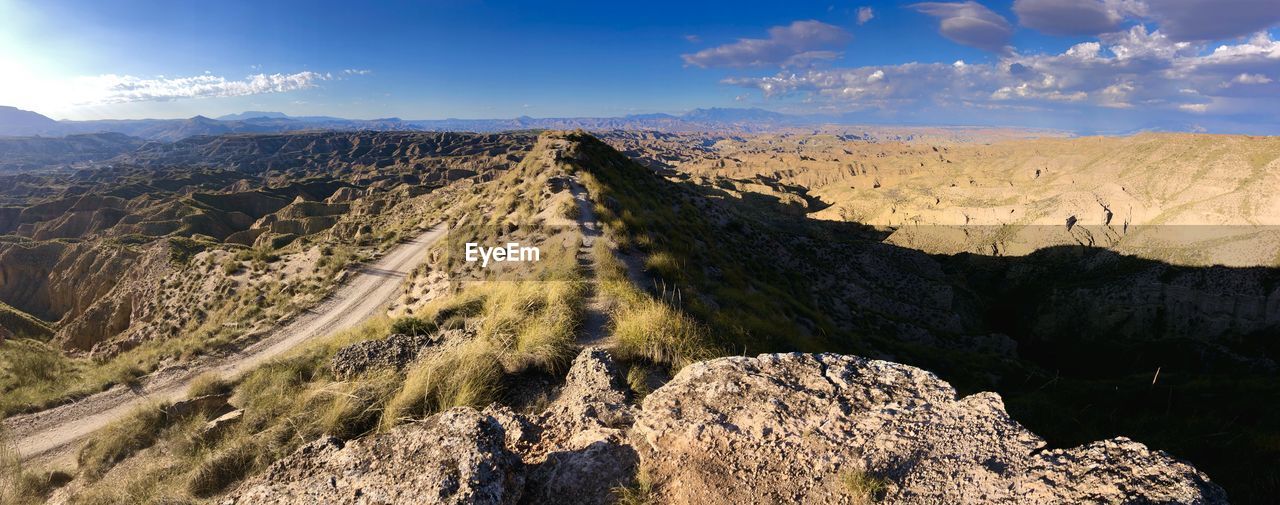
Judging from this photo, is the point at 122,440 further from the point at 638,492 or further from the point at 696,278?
the point at 696,278

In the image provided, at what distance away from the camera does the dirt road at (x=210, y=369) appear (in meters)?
9.54

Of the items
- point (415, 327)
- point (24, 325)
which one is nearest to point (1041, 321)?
point (415, 327)

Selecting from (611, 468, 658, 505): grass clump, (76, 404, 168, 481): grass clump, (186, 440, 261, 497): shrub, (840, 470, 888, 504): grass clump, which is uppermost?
(840, 470, 888, 504): grass clump

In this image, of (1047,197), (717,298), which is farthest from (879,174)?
(717,298)

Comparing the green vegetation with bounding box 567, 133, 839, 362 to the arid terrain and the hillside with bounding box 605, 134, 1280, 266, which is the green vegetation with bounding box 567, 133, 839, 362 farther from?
the hillside with bounding box 605, 134, 1280, 266

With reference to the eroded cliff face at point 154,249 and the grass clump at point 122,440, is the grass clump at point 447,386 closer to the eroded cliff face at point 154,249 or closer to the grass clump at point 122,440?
the grass clump at point 122,440

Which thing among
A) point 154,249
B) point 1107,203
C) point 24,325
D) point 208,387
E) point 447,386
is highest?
point 447,386

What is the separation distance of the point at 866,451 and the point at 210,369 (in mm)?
16845

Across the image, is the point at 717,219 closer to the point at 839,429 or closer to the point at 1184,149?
the point at 839,429

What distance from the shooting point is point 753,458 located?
351 cm

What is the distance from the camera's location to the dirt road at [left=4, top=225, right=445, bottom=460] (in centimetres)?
954

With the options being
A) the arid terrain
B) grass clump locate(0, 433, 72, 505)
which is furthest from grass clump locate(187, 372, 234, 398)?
grass clump locate(0, 433, 72, 505)

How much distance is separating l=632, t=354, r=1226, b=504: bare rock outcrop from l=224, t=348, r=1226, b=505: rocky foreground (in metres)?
0.01

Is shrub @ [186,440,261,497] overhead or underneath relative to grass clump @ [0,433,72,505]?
overhead
